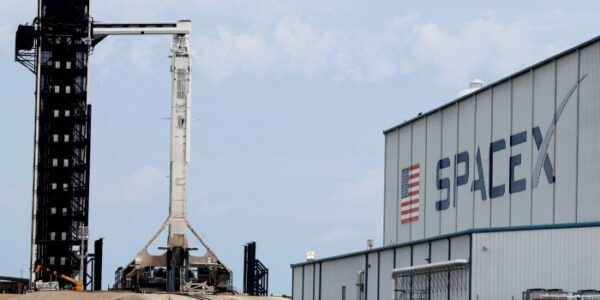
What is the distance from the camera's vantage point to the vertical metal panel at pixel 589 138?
5084cm

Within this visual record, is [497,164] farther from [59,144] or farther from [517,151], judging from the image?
[59,144]

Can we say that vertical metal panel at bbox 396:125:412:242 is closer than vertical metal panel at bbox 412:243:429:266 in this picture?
No

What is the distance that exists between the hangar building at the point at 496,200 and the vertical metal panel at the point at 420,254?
0.08 meters

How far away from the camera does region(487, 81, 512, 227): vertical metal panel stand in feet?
191

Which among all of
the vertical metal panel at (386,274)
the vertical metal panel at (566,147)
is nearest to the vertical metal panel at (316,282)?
the vertical metal panel at (386,274)

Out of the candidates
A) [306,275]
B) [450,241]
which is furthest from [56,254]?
[450,241]

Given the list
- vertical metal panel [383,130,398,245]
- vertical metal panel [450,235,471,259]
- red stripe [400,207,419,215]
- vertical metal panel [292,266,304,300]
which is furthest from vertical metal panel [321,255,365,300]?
vertical metal panel [450,235,471,259]

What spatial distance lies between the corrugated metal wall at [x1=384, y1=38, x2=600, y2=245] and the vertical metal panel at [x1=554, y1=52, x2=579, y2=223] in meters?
0.04

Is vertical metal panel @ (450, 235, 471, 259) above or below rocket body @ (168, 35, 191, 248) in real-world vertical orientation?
below

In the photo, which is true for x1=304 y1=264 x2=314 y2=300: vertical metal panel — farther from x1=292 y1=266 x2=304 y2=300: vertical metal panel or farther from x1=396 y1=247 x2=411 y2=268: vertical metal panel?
x1=396 y1=247 x2=411 y2=268: vertical metal panel

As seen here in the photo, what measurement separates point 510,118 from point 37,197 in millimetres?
64091

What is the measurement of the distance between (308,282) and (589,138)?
20.6m

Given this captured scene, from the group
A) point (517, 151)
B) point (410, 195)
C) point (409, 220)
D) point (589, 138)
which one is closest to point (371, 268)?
point (517, 151)

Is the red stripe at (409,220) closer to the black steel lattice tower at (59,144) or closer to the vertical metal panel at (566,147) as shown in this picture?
the vertical metal panel at (566,147)
